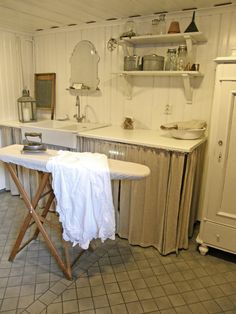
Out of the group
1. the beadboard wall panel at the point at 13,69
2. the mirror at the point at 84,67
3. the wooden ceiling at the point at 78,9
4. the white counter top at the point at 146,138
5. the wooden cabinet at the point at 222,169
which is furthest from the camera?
the beadboard wall panel at the point at 13,69

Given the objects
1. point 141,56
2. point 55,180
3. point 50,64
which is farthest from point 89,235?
point 50,64

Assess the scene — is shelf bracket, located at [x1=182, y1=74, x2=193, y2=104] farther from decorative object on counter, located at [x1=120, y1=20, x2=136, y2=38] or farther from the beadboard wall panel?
the beadboard wall panel

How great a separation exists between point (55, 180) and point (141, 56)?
1.71 metres

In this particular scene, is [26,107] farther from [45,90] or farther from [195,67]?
[195,67]

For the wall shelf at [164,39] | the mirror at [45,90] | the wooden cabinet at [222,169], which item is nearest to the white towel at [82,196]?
the wooden cabinet at [222,169]

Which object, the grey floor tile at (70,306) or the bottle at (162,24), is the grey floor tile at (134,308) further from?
the bottle at (162,24)

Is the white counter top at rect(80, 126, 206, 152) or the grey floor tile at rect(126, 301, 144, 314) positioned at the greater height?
the white counter top at rect(80, 126, 206, 152)

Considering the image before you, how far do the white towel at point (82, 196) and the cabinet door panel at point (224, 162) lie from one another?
915 millimetres

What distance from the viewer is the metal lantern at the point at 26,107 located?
3.27 m

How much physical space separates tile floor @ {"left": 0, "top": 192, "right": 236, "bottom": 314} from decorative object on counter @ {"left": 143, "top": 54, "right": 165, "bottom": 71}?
1.73 m

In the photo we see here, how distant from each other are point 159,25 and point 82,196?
1.83m

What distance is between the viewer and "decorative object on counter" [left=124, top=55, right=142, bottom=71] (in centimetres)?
265

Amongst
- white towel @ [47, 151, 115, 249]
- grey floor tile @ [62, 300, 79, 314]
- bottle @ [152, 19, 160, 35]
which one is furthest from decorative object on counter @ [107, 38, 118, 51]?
grey floor tile @ [62, 300, 79, 314]

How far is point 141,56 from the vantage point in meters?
2.75
